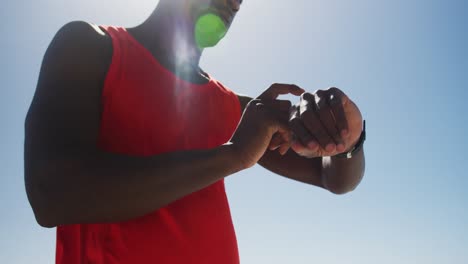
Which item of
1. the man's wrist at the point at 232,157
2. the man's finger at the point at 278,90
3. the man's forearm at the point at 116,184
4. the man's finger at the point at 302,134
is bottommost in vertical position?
the man's forearm at the point at 116,184

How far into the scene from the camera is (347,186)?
10.5 ft

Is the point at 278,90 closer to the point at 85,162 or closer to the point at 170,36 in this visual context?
the point at 170,36

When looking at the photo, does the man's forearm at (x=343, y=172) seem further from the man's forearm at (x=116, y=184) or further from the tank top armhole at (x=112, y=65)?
the tank top armhole at (x=112, y=65)

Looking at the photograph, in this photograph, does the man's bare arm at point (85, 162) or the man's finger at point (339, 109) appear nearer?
the man's bare arm at point (85, 162)

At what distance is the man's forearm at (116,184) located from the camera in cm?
173

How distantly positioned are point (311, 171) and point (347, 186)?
1.32ft

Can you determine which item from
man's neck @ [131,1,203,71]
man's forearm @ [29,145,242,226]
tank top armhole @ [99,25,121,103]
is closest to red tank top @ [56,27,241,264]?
tank top armhole @ [99,25,121,103]

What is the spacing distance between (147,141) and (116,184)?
600mm

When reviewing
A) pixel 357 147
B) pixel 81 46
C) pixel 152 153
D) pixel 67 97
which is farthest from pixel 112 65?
pixel 357 147

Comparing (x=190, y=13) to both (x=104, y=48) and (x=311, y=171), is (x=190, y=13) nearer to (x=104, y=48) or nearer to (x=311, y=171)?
(x=104, y=48)

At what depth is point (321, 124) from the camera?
86.0 inches

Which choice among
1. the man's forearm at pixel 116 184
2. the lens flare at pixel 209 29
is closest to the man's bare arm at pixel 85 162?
the man's forearm at pixel 116 184

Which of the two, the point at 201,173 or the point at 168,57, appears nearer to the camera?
the point at 201,173

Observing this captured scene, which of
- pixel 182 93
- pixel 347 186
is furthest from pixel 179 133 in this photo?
pixel 347 186
